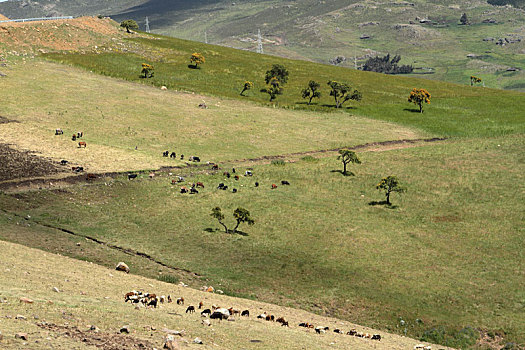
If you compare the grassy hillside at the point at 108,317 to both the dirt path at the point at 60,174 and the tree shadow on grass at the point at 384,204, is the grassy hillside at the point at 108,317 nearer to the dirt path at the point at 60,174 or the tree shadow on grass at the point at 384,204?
the dirt path at the point at 60,174

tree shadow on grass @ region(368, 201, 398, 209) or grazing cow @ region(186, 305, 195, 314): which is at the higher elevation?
grazing cow @ region(186, 305, 195, 314)

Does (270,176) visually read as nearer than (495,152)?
Yes

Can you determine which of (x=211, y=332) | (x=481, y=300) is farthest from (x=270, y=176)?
(x=211, y=332)

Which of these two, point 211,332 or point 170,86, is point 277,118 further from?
point 211,332

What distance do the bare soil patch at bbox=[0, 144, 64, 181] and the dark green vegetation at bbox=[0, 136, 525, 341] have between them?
685 centimetres

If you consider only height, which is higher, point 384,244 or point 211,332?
point 211,332

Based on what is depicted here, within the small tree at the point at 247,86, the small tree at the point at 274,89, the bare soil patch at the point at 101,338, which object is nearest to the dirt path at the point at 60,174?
the small tree at the point at 274,89

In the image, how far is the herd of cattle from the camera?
30.2 metres

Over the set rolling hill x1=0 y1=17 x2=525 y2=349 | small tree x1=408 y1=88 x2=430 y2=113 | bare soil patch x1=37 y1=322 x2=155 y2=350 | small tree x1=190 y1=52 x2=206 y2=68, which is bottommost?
rolling hill x1=0 y1=17 x2=525 y2=349

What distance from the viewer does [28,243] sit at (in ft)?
149

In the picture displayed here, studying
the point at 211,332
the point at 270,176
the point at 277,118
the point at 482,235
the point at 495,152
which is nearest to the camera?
the point at 211,332

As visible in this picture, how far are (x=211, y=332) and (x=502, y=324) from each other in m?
22.0

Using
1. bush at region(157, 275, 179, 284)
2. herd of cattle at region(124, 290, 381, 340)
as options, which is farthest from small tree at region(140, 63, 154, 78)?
herd of cattle at region(124, 290, 381, 340)

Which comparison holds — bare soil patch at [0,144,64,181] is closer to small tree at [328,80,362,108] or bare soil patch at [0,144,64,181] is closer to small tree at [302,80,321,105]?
small tree at [302,80,321,105]
